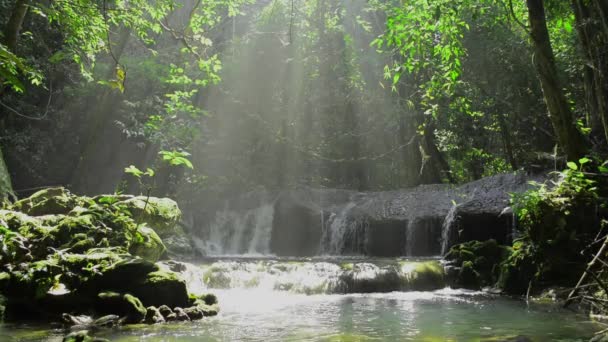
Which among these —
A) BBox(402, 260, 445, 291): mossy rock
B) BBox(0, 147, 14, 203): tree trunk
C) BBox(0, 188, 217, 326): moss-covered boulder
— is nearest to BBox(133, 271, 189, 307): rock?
BBox(0, 188, 217, 326): moss-covered boulder

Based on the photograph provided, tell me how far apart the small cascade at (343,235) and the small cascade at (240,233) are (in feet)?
8.34

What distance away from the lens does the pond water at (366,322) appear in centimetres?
636

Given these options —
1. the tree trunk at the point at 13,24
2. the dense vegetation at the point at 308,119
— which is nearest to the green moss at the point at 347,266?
the dense vegetation at the point at 308,119

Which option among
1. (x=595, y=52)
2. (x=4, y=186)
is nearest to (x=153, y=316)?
(x=595, y=52)

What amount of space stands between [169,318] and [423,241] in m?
10.7

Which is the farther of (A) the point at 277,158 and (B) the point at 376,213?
(A) the point at 277,158

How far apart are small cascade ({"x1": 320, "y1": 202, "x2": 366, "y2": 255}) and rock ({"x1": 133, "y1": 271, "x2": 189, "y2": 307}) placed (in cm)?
1009

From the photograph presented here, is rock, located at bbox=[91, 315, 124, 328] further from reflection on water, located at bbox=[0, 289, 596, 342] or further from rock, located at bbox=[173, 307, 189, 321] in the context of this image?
rock, located at bbox=[173, 307, 189, 321]

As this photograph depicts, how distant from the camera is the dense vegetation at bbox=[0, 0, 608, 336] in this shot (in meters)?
11.6

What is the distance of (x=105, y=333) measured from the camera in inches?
257

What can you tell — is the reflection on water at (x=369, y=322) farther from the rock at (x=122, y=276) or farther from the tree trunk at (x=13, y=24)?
the tree trunk at (x=13, y=24)

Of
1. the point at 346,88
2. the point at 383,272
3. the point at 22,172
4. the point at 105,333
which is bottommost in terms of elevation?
the point at 105,333

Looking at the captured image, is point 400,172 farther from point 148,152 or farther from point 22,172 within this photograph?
point 22,172

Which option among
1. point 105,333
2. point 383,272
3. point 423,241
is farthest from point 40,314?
point 423,241
